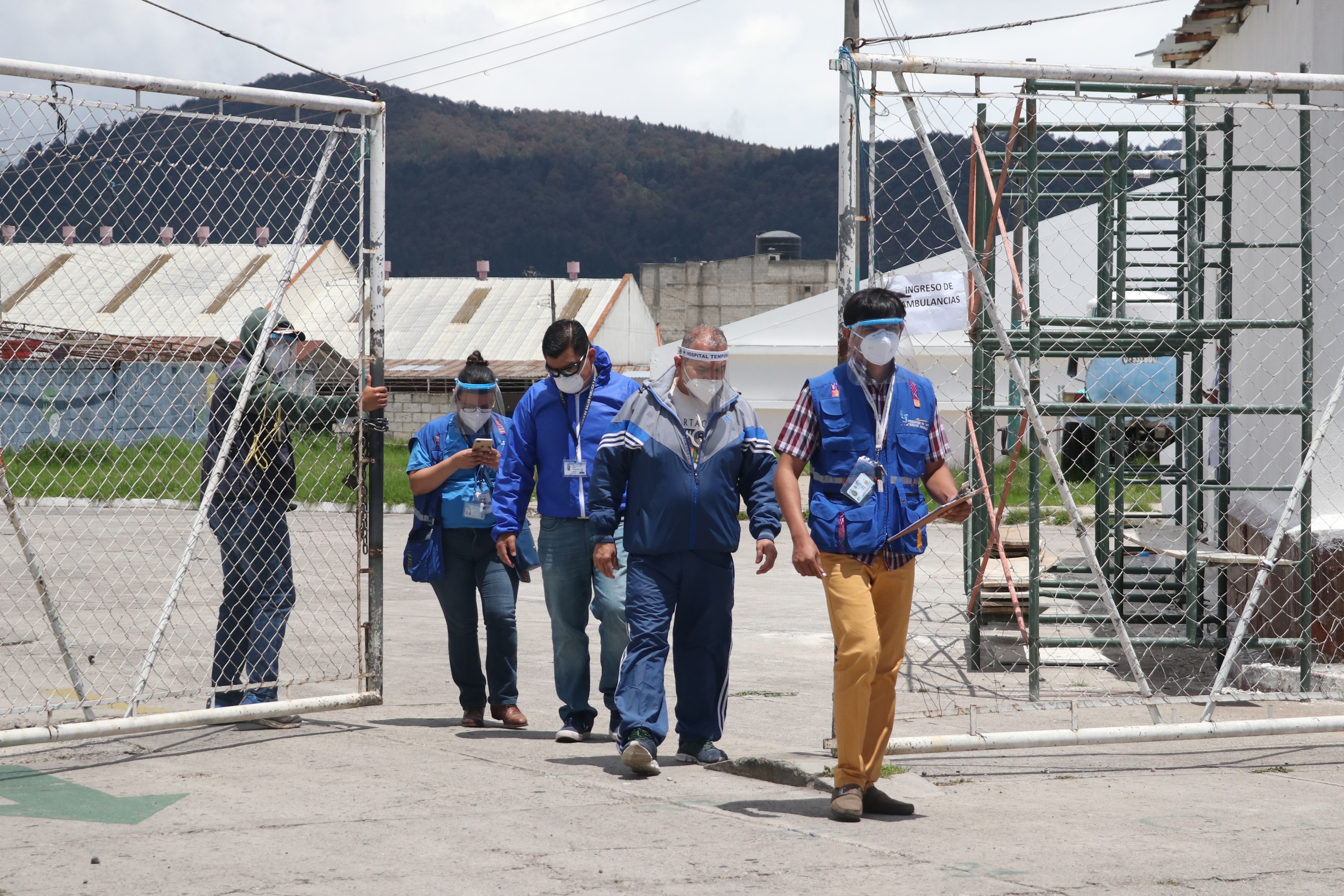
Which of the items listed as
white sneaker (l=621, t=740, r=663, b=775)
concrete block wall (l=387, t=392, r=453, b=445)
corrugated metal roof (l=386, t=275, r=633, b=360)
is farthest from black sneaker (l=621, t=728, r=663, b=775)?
corrugated metal roof (l=386, t=275, r=633, b=360)

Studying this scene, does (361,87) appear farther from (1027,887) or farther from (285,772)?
(1027,887)

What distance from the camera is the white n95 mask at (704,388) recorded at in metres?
5.70

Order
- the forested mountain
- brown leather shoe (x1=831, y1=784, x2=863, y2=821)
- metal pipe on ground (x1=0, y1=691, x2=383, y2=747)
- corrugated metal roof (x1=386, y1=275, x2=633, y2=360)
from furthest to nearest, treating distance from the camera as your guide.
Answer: the forested mountain → corrugated metal roof (x1=386, y1=275, x2=633, y2=360) → metal pipe on ground (x1=0, y1=691, x2=383, y2=747) → brown leather shoe (x1=831, y1=784, x2=863, y2=821)

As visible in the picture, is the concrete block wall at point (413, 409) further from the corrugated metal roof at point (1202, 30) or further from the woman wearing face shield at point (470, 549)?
the woman wearing face shield at point (470, 549)

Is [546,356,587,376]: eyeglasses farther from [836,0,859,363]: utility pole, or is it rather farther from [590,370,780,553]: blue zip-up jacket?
[836,0,859,363]: utility pole

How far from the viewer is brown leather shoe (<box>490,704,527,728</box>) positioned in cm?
657

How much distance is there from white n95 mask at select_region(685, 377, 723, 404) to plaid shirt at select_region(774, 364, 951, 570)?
25.4 inches

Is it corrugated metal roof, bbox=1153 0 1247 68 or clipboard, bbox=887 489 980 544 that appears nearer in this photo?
clipboard, bbox=887 489 980 544

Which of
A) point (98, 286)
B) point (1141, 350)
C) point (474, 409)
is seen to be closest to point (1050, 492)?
point (1141, 350)

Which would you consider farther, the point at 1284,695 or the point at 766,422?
the point at 766,422

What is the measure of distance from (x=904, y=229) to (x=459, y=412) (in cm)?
244

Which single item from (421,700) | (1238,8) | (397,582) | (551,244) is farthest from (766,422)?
(551,244)

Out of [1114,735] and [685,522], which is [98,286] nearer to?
[685,522]

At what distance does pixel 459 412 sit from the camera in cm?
668
